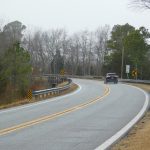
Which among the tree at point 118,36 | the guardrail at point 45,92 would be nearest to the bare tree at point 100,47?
the tree at point 118,36

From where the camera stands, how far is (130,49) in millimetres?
95500

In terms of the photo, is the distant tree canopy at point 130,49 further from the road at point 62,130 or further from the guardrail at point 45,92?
the road at point 62,130

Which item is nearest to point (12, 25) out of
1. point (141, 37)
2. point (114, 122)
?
point (141, 37)

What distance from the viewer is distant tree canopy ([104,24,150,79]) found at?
93.3 meters

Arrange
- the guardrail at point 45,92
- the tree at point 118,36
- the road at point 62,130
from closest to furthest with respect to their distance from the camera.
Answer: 1. the road at point 62,130
2. the guardrail at point 45,92
3. the tree at point 118,36

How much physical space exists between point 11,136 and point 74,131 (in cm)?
238

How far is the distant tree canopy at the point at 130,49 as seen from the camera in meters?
93.3

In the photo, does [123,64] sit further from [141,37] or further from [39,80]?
[39,80]

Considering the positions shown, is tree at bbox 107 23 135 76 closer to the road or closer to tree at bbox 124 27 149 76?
tree at bbox 124 27 149 76

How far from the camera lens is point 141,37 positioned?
306 ft

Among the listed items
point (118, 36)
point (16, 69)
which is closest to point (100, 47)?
point (118, 36)

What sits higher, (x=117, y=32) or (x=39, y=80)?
(x=117, y=32)

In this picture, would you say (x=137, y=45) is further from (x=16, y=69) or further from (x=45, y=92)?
(x=45, y=92)

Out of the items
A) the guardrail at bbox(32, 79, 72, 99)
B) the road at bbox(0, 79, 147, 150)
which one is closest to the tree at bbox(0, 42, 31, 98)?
the guardrail at bbox(32, 79, 72, 99)
